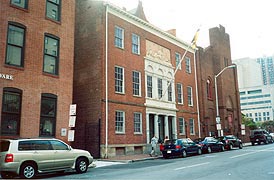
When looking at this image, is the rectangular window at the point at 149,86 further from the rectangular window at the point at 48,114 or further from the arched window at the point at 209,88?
the arched window at the point at 209,88

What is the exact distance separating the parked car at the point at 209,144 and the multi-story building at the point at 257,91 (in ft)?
385

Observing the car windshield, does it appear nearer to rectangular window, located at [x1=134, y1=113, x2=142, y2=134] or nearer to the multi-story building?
rectangular window, located at [x1=134, y1=113, x2=142, y2=134]

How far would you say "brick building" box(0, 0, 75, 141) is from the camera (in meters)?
17.0

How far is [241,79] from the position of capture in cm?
15450

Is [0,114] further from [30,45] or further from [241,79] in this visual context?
[241,79]

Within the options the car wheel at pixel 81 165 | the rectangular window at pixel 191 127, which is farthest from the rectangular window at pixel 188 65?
the car wheel at pixel 81 165

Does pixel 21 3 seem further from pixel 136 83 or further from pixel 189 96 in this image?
pixel 189 96

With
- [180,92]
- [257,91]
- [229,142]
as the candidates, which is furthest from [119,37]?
[257,91]

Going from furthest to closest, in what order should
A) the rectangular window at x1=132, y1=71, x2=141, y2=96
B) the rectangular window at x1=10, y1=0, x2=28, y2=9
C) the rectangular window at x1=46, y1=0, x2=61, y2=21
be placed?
the rectangular window at x1=132, y1=71, x2=141, y2=96, the rectangular window at x1=46, y1=0, x2=61, y2=21, the rectangular window at x1=10, y1=0, x2=28, y2=9

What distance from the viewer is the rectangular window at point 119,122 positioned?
81.4ft

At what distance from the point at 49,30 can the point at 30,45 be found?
1.93 m

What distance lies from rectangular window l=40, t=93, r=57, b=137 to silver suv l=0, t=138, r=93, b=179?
4.83 meters

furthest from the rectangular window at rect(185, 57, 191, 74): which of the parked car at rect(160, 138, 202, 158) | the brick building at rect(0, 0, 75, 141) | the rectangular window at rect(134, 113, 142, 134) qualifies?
the brick building at rect(0, 0, 75, 141)

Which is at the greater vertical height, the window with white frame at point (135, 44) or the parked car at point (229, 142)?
the window with white frame at point (135, 44)
